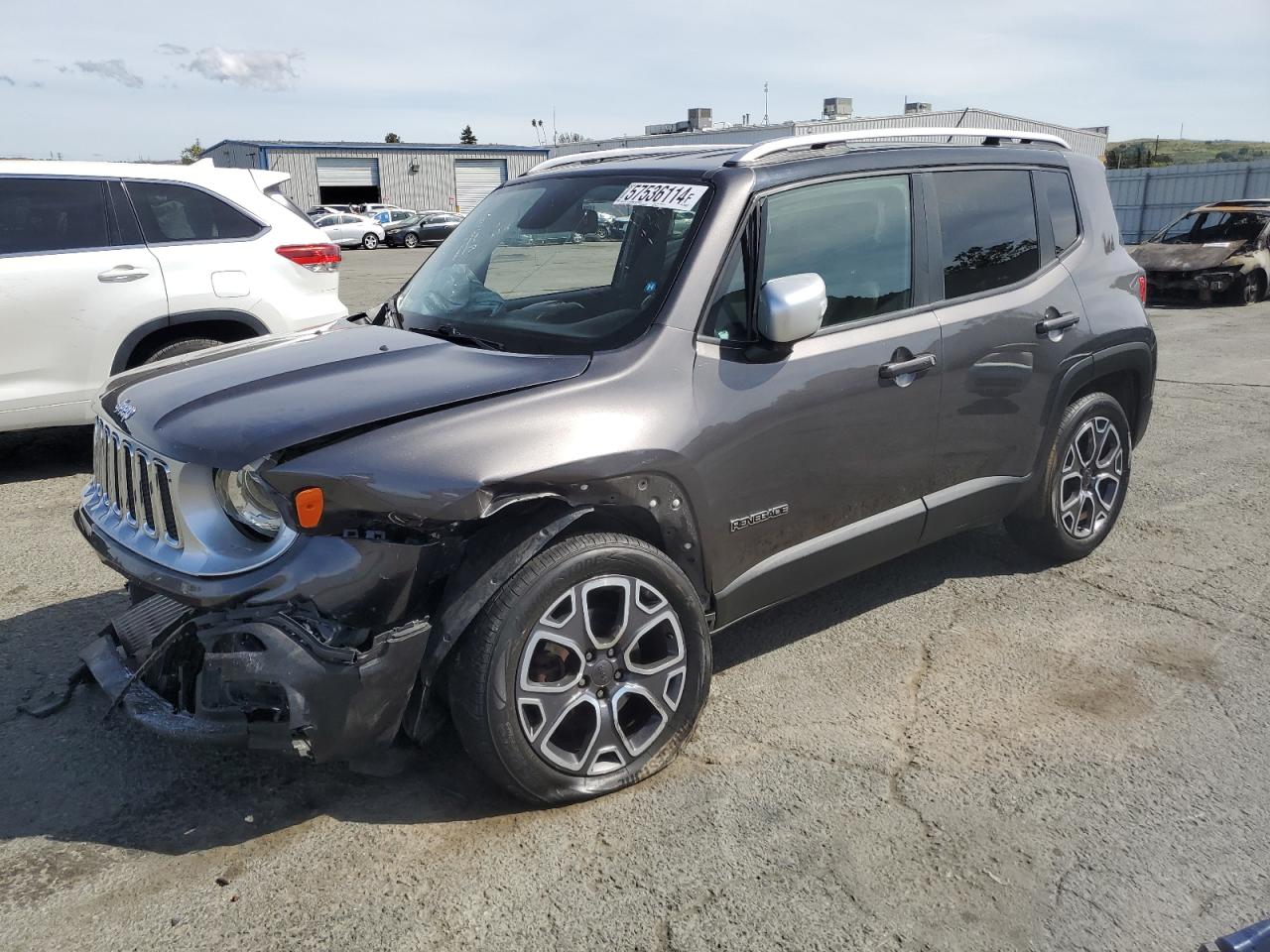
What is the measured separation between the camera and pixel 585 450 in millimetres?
2959

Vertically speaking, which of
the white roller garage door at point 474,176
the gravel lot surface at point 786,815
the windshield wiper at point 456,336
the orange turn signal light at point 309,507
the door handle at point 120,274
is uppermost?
the white roller garage door at point 474,176

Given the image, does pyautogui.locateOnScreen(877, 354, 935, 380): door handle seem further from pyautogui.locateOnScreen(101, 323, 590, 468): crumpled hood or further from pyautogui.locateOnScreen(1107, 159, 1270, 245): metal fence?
pyautogui.locateOnScreen(1107, 159, 1270, 245): metal fence

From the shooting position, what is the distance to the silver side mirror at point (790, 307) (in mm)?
3234

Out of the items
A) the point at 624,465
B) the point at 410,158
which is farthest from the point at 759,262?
the point at 410,158

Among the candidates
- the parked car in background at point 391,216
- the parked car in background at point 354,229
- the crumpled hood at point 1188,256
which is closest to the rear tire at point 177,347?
the crumpled hood at point 1188,256

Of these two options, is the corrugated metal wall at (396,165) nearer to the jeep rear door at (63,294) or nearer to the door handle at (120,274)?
the jeep rear door at (63,294)

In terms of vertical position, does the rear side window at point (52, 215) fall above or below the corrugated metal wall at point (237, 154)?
below

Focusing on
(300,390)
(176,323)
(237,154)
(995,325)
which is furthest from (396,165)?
(300,390)

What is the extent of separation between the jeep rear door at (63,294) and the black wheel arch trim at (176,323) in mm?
32

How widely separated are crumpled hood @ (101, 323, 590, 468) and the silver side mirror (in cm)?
59

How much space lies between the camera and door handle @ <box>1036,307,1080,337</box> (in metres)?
4.34

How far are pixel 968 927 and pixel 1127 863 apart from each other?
56 cm

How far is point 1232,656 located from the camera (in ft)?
13.1

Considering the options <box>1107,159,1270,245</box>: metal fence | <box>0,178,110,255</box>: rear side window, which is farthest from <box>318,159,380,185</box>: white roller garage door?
<box>0,178,110,255</box>: rear side window
